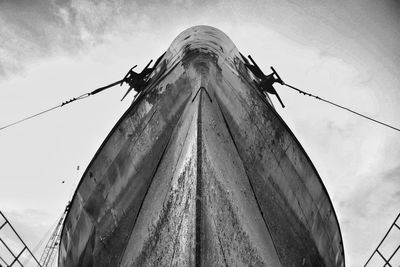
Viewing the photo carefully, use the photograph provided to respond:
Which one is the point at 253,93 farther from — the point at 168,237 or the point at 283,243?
the point at 168,237

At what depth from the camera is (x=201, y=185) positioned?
229 cm

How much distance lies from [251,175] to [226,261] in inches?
42.8

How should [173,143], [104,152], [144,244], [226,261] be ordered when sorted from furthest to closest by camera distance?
[104,152], [173,143], [144,244], [226,261]

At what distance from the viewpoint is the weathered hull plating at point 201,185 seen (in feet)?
7.73

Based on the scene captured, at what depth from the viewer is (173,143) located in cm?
301

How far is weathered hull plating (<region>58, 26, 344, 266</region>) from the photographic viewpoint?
2355 millimetres

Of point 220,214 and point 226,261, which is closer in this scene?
point 226,261

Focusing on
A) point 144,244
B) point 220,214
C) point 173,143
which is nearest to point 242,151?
point 173,143

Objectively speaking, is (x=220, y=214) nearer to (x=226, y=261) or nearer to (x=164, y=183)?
(x=226, y=261)

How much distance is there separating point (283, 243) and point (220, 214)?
1.33 metres

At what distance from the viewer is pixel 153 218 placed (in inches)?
106

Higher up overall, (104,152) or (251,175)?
(104,152)

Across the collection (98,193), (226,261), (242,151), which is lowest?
(226,261)

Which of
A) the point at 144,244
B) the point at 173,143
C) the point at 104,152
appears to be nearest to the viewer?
the point at 144,244
